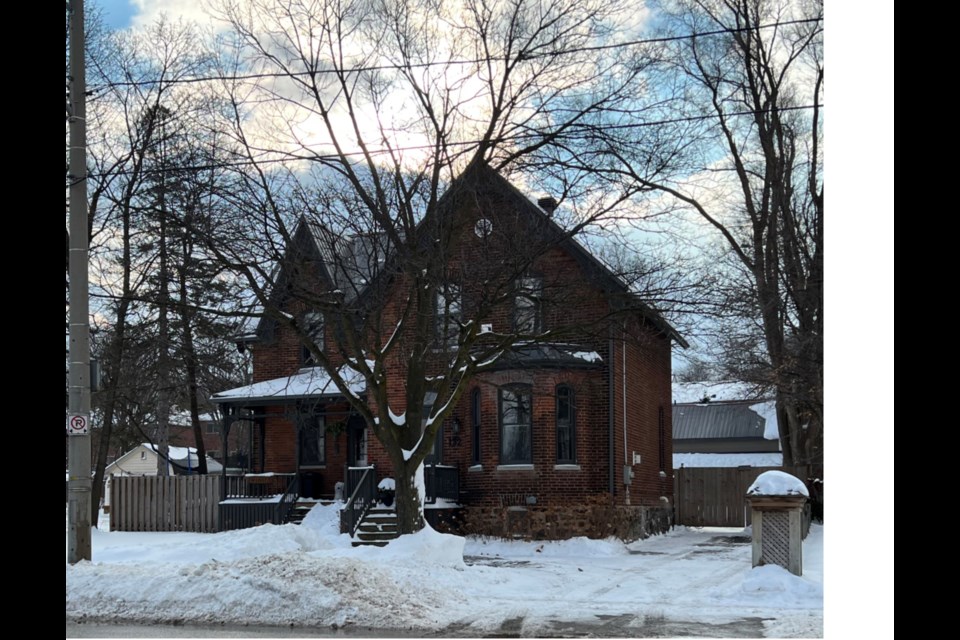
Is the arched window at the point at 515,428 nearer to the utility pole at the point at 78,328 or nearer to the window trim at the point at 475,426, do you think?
the window trim at the point at 475,426

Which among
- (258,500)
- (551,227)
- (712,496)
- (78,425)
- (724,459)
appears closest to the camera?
(78,425)

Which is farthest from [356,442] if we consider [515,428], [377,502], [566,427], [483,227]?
[483,227]

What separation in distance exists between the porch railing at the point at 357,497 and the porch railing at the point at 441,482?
1.32m

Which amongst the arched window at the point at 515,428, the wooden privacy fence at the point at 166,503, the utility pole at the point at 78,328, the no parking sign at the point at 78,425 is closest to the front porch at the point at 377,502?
the arched window at the point at 515,428

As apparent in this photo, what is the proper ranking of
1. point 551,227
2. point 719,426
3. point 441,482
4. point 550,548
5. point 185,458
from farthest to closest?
point 185,458 → point 719,426 → point 441,482 → point 550,548 → point 551,227

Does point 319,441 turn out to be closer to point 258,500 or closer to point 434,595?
point 258,500

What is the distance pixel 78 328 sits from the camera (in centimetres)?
1396

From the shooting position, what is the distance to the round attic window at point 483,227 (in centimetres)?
1902

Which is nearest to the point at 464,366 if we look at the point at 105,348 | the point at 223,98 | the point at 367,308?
the point at 367,308

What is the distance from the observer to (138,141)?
23.2 m

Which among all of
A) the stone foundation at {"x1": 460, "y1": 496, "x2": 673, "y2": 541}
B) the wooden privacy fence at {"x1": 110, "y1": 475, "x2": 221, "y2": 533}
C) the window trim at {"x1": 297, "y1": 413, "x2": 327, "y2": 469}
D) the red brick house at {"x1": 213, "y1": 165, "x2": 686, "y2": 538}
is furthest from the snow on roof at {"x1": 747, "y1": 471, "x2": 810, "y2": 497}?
the wooden privacy fence at {"x1": 110, "y1": 475, "x2": 221, "y2": 533}

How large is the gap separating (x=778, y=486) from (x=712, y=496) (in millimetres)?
19981

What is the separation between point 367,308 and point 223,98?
16.1ft

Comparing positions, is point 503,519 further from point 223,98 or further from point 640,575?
point 223,98
